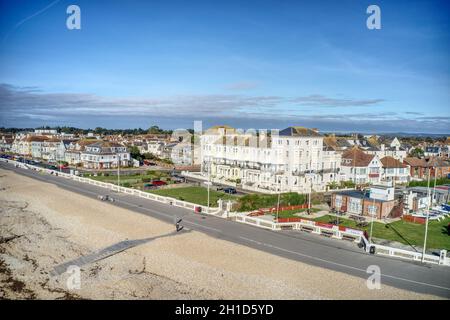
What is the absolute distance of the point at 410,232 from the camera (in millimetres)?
25594

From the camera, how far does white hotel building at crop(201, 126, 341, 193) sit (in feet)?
141

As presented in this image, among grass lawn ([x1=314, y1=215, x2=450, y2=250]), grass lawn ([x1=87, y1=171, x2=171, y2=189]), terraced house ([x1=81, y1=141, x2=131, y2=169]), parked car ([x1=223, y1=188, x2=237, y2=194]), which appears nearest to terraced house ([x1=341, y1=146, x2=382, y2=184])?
parked car ([x1=223, y1=188, x2=237, y2=194])

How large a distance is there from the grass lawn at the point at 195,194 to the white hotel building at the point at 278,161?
3.10 metres

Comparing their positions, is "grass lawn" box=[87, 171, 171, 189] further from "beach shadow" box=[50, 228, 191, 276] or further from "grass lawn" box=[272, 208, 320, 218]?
"beach shadow" box=[50, 228, 191, 276]

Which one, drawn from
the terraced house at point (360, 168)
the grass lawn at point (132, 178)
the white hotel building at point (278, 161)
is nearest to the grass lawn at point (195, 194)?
the white hotel building at point (278, 161)

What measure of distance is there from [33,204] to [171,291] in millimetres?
23599

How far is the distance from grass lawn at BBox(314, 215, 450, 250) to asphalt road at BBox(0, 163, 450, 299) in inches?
154

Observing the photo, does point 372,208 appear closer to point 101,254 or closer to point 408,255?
point 408,255

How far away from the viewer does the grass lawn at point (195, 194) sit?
35688 mm

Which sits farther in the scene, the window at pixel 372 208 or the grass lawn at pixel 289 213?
the grass lawn at pixel 289 213

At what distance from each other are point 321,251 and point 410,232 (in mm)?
8648

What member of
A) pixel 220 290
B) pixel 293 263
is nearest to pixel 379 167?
pixel 293 263

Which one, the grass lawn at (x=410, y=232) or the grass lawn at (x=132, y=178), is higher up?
the grass lawn at (x=132, y=178)

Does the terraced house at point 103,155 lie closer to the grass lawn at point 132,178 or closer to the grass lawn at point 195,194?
the grass lawn at point 132,178
